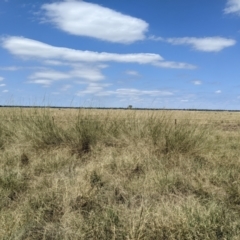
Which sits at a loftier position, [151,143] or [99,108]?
[99,108]

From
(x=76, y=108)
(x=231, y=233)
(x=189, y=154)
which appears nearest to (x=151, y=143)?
(x=189, y=154)

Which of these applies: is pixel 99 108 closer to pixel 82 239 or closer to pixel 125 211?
pixel 125 211

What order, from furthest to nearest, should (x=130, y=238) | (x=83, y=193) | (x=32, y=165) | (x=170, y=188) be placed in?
1. (x=32, y=165)
2. (x=170, y=188)
3. (x=83, y=193)
4. (x=130, y=238)

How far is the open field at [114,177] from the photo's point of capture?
4.71 m

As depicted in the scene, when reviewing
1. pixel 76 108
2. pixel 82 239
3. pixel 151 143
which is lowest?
pixel 82 239

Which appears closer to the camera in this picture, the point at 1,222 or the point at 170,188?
the point at 1,222

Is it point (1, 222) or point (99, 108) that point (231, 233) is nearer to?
point (1, 222)

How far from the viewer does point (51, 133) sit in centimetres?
1072

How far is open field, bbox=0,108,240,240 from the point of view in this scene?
4707 millimetres

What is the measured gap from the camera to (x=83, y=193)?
5957 millimetres

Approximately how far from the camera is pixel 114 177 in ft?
24.6

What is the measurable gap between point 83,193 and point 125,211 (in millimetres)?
1002

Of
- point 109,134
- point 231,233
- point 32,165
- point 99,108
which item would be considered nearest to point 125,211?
point 231,233

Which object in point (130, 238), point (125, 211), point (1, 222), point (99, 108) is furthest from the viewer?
point (99, 108)
